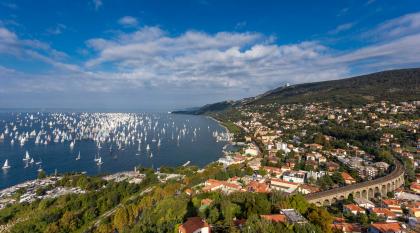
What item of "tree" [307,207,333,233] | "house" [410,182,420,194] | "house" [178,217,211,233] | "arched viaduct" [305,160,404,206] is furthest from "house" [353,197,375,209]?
"house" [178,217,211,233]

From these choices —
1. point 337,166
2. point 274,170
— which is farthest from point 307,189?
point 337,166

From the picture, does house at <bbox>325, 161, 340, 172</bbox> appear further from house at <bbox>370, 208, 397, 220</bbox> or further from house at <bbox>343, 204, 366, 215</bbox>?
house at <bbox>370, 208, 397, 220</bbox>

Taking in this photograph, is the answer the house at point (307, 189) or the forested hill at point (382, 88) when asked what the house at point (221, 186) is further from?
the forested hill at point (382, 88)

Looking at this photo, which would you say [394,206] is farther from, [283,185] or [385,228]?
[283,185]

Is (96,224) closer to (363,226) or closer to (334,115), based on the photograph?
(363,226)

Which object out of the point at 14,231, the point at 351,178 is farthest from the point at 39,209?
the point at 351,178
